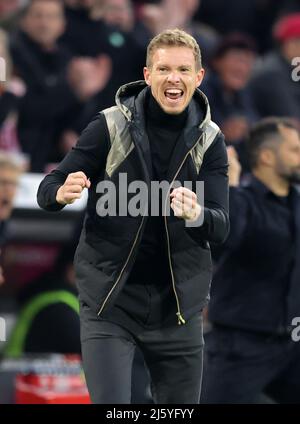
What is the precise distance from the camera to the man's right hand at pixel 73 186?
4.20 metres

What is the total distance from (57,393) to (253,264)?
58.3 inches

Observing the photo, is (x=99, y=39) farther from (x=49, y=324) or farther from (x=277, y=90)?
(x=49, y=324)

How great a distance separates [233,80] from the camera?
888cm

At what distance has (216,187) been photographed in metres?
4.50

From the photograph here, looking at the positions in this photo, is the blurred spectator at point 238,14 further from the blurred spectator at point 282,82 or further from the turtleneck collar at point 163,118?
the turtleneck collar at point 163,118

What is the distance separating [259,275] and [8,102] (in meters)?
2.59

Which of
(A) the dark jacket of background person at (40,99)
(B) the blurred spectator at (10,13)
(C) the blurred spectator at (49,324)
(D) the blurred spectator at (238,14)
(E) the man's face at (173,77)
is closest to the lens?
(E) the man's face at (173,77)

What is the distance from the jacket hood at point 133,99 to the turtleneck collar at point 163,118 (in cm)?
6

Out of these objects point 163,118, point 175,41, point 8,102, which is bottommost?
point 163,118

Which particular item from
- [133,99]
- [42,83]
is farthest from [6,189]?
[133,99]
